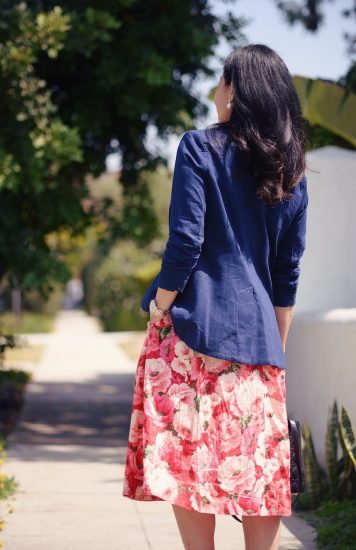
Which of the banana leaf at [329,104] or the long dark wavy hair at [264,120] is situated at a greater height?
the banana leaf at [329,104]

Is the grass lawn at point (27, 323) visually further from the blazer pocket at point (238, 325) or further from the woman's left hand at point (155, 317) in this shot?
the blazer pocket at point (238, 325)

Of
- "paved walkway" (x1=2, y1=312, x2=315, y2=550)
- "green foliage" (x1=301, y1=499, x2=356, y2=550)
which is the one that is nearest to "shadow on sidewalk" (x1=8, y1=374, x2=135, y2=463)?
"paved walkway" (x1=2, y1=312, x2=315, y2=550)

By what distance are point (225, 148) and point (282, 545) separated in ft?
7.94

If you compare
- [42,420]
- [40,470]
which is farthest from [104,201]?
[40,470]

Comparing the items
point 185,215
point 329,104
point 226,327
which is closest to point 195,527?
point 226,327

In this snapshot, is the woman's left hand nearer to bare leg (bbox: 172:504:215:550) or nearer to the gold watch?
the gold watch

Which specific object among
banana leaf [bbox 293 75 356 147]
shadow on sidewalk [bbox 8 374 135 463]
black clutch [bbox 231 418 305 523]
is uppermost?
banana leaf [bbox 293 75 356 147]

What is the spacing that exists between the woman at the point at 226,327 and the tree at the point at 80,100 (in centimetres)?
460

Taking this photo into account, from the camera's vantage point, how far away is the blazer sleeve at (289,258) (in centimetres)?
357

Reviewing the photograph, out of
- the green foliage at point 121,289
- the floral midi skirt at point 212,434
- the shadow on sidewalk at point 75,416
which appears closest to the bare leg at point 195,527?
the floral midi skirt at point 212,434

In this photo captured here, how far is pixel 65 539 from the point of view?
505 centimetres

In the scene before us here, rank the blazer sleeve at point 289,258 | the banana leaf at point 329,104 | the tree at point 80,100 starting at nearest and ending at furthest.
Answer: the blazer sleeve at point 289,258, the banana leaf at point 329,104, the tree at point 80,100

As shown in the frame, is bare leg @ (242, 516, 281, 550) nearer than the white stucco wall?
Yes

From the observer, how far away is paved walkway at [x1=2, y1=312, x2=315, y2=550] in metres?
5.08
